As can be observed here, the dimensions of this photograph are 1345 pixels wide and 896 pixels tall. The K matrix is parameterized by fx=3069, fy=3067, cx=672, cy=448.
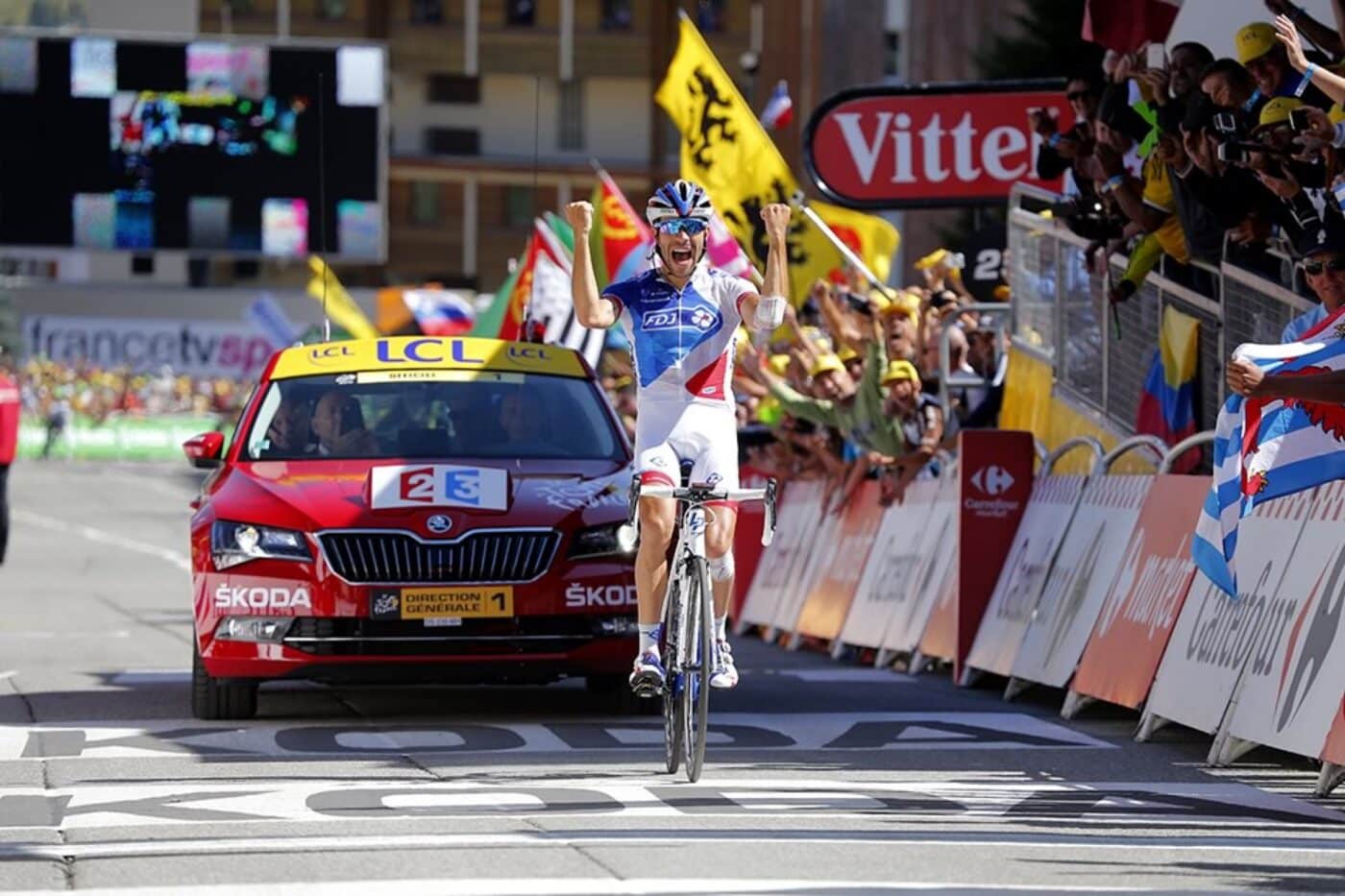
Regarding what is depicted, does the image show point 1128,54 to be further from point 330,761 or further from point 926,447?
point 330,761

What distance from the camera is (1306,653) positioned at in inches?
423

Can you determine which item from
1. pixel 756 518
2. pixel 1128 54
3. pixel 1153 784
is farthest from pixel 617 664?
pixel 756 518

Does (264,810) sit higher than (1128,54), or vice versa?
(1128,54)

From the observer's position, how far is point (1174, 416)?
14.9 m

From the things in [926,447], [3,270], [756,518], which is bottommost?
[3,270]

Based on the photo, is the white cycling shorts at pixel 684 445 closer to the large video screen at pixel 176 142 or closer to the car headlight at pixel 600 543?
the car headlight at pixel 600 543

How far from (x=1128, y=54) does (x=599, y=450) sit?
3418 mm

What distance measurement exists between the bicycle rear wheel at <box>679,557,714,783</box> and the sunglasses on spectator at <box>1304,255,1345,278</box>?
2.37 meters

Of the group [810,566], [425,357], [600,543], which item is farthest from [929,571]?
[600,543]

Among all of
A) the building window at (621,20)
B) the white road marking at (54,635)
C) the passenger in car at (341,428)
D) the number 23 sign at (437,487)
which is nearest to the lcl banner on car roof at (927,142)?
the white road marking at (54,635)

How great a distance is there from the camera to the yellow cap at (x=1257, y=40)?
12867mm

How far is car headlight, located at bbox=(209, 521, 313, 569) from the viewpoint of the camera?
12.8 metres

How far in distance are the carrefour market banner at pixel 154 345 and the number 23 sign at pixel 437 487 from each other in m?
72.6

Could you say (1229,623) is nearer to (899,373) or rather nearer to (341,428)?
(341,428)
